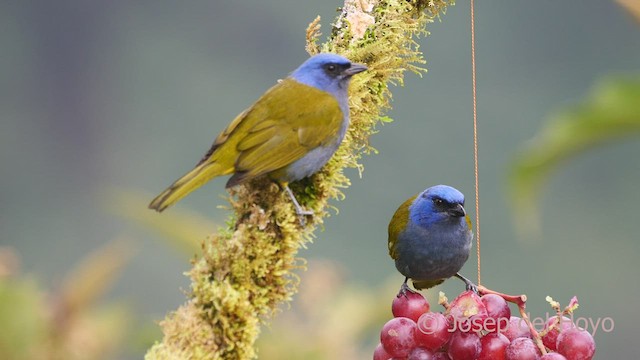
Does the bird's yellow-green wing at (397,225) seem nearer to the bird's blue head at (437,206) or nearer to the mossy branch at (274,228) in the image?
the bird's blue head at (437,206)

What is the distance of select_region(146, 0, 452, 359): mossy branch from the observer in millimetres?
1438

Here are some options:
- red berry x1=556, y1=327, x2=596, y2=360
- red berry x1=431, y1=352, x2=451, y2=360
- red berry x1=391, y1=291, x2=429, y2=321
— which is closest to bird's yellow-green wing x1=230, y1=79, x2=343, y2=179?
red berry x1=391, y1=291, x2=429, y2=321

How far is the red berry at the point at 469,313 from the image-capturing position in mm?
1232

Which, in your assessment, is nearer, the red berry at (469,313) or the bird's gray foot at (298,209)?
the red berry at (469,313)

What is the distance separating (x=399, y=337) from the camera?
1.30m

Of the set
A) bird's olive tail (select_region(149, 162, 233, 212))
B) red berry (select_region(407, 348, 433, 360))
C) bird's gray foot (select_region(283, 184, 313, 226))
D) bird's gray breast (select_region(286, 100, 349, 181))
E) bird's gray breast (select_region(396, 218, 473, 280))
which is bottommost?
red berry (select_region(407, 348, 433, 360))

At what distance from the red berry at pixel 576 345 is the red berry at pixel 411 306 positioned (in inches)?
8.5

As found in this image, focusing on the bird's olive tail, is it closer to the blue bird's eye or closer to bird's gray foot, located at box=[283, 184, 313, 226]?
bird's gray foot, located at box=[283, 184, 313, 226]

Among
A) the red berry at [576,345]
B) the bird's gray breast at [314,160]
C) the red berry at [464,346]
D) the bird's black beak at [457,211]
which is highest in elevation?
the bird's gray breast at [314,160]

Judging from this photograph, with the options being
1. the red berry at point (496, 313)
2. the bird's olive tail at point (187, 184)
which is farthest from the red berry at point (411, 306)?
the bird's olive tail at point (187, 184)

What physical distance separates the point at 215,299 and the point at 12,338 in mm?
379

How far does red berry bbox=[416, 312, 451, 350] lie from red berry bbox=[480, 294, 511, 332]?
64mm

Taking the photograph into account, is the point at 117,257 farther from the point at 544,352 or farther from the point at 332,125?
the point at 544,352

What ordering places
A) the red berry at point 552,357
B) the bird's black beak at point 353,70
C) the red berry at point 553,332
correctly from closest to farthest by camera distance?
the red berry at point 552,357 → the red berry at point 553,332 → the bird's black beak at point 353,70
